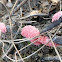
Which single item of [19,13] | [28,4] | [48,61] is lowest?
[48,61]

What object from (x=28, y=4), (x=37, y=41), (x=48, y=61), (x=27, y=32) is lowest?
(x=48, y=61)

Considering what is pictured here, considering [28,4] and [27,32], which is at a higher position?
[28,4]

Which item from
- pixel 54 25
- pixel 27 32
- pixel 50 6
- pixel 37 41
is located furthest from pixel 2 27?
pixel 50 6

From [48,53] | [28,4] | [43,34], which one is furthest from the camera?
[28,4]

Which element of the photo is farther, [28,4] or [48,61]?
[28,4]

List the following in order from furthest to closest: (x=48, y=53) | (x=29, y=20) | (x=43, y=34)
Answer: (x=29, y=20)
(x=48, y=53)
(x=43, y=34)

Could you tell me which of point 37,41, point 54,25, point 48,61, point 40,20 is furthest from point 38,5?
point 48,61

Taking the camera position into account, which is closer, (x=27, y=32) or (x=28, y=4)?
(x=27, y=32)

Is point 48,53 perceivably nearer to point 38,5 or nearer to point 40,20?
point 40,20

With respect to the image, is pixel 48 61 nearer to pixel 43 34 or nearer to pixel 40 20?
pixel 43 34
